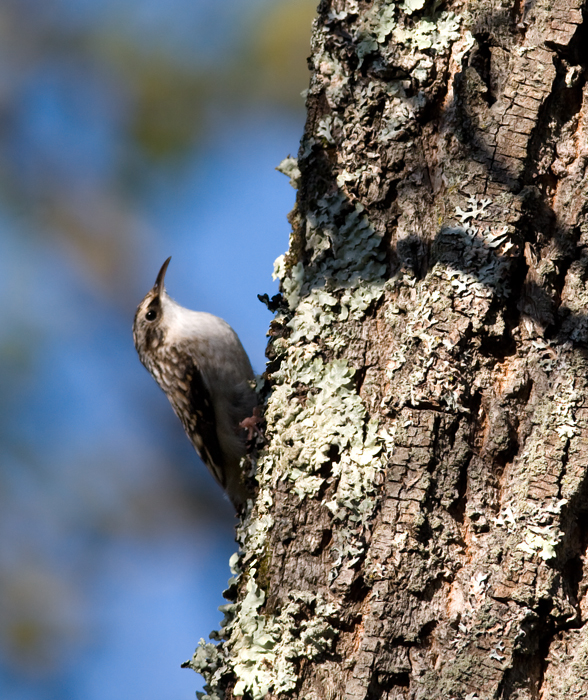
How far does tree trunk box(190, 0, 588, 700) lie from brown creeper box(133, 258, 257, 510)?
185 centimetres

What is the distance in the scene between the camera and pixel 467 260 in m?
1.67

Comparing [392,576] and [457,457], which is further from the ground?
[457,457]

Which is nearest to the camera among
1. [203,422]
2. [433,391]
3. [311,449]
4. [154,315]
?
[433,391]

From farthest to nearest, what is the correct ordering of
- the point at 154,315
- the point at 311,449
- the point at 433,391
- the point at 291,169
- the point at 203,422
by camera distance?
the point at 154,315 → the point at 203,422 → the point at 291,169 → the point at 311,449 → the point at 433,391

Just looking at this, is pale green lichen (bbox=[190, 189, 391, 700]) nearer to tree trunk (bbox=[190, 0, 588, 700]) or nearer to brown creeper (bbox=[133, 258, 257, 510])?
tree trunk (bbox=[190, 0, 588, 700])

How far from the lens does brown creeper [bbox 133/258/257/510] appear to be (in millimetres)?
3775

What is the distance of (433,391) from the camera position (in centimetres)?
162

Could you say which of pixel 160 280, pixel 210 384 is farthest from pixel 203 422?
pixel 160 280

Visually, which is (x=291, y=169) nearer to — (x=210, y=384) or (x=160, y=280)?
(x=210, y=384)

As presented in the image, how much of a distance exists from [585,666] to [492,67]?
4.45 feet

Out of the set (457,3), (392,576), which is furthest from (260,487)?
(457,3)

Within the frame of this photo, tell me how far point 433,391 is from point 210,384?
2.35m

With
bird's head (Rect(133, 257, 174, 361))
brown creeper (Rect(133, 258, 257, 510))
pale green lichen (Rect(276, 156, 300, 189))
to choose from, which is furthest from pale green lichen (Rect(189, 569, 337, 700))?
bird's head (Rect(133, 257, 174, 361))

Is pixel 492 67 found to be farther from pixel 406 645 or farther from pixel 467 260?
pixel 406 645
